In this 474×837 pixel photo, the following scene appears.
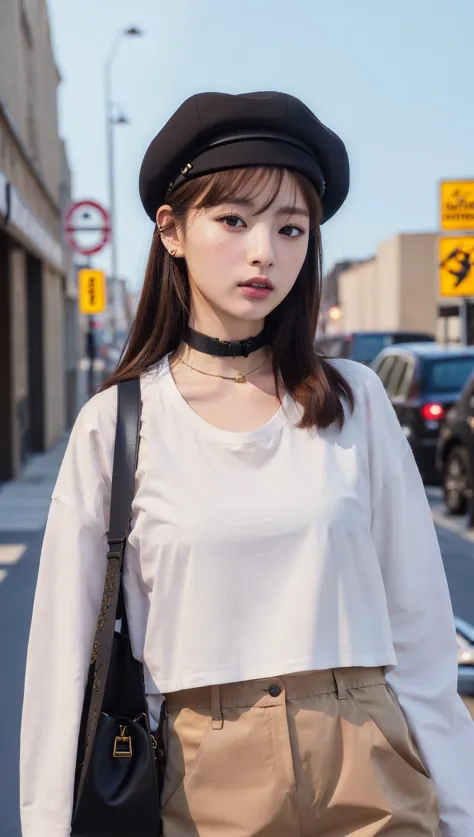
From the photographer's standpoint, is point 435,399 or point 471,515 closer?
point 471,515

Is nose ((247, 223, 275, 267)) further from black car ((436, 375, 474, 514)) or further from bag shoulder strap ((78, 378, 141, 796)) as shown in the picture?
black car ((436, 375, 474, 514))

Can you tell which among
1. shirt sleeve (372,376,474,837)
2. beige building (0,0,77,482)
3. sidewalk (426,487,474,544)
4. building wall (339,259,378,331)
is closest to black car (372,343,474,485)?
Answer: sidewalk (426,487,474,544)

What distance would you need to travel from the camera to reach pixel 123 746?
1797 mm

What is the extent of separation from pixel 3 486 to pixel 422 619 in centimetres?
1268

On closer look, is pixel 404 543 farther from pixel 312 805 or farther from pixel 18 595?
pixel 18 595

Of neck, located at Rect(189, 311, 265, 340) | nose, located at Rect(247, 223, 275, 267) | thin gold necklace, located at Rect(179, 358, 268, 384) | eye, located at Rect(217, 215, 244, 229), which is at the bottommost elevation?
thin gold necklace, located at Rect(179, 358, 268, 384)

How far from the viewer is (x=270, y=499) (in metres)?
1.84

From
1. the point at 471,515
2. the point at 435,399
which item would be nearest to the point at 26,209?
the point at 435,399

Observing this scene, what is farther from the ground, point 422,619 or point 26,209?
point 26,209

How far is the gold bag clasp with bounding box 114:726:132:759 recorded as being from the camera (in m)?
1.79

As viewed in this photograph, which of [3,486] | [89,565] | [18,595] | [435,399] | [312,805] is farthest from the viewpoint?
[3,486]

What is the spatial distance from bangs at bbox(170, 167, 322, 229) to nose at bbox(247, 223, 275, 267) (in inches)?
1.2

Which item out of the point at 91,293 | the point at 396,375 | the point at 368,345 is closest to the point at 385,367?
the point at 396,375

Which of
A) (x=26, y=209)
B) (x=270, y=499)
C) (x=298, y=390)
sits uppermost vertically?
(x=26, y=209)
